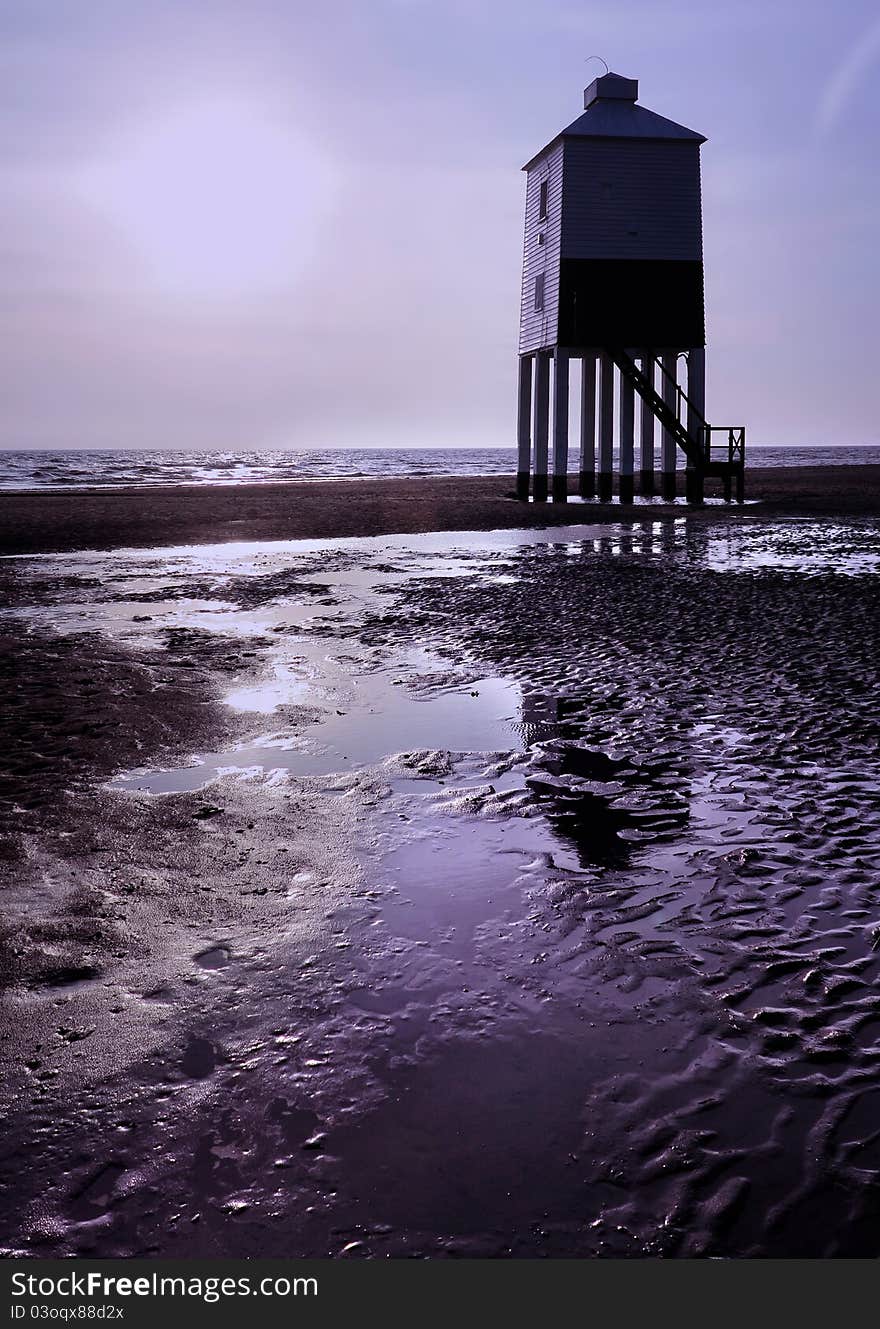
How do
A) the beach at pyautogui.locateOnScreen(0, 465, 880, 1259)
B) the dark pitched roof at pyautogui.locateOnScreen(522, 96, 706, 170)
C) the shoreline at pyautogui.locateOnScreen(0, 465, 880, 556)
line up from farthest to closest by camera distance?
the dark pitched roof at pyautogui.locateOnScreen(522, 96, 706, 170) < the shoreline at pyautogui.locateOnScreen(0, 465, 880, 556) < the beach at pyautogui.locateOnScreen(0, 465, 880, 1259)

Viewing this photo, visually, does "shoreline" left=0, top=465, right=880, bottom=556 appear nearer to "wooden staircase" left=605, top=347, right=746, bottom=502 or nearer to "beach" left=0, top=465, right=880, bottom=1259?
"wooden staircase" left=605, top=347, right=746, bottom=502

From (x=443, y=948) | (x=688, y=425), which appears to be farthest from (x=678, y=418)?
(x=443, y=948)

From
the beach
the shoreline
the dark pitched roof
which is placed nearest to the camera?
the beach

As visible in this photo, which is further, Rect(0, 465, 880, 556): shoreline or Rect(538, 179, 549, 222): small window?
Rect(538, 179, 549, 222): small window

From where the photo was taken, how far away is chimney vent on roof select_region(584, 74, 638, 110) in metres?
29.4

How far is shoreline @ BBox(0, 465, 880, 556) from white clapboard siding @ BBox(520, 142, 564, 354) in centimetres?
516

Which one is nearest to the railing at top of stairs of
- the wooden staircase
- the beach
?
the wooden staircase

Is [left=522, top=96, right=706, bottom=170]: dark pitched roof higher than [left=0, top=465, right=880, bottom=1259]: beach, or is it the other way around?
[left=522, top=96, right=706, bottom=170]: dark pitched roof

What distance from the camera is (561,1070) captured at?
382 centimetres

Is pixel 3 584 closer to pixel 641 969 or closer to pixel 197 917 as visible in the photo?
pixel 197 917

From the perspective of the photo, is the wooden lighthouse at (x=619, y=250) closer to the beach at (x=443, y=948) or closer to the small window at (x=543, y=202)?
the small window at (x=543, y=202)

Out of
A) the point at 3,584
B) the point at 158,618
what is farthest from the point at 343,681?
the point at 3,584

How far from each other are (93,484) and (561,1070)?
59015 millimetres

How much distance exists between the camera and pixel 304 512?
115ft
